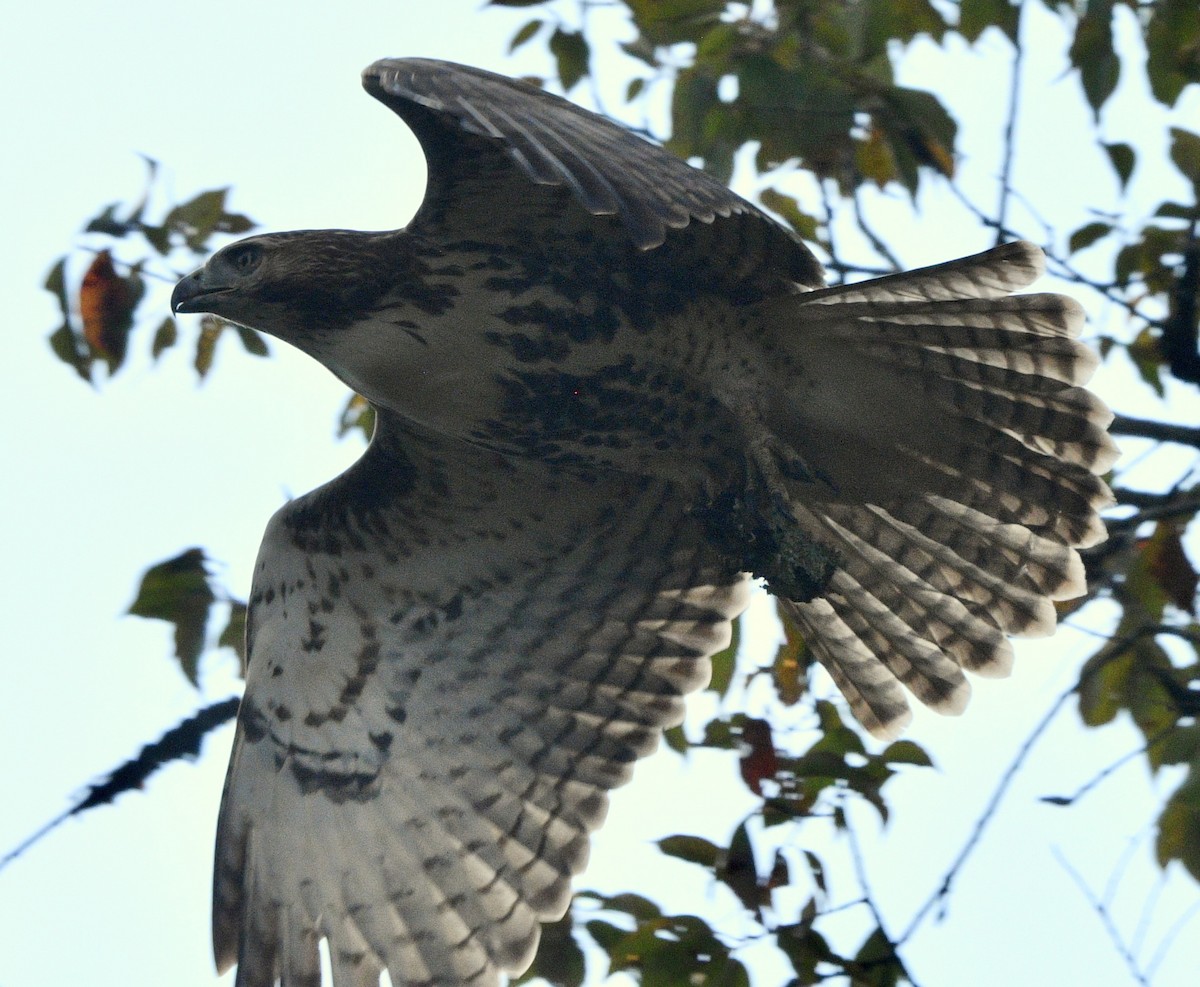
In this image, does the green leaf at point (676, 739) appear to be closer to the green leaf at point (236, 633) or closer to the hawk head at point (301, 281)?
the green leaf at point (236, 633)

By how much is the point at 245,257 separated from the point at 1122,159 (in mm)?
2242

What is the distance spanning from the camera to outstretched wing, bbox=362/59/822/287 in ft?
10.4

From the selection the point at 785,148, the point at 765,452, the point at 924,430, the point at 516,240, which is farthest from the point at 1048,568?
the point at 516,240

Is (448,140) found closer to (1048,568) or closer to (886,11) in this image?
(886,11)

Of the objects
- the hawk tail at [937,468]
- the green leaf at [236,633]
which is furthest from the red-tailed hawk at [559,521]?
the green leaf at [236,633]

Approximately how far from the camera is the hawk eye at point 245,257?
4168 mm

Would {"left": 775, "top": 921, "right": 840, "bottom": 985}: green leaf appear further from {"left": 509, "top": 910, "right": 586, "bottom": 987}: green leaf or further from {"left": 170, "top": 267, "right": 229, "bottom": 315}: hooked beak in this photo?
{"left": 170, "top": 267, "right": 229, "bottom": 315}: hooked beak

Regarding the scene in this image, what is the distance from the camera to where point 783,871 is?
3332 mm

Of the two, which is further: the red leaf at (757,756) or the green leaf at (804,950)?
the red leaf at (757,756)

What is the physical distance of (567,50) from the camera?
4332 mm

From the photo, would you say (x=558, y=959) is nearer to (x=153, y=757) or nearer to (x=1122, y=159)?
(x=153, y=757)

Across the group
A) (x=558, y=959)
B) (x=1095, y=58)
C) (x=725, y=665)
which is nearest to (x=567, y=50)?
(x=1095, y=58)

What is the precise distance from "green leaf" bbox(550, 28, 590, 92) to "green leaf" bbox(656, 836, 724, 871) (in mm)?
2109

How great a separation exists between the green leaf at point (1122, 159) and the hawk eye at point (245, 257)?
2.17m
